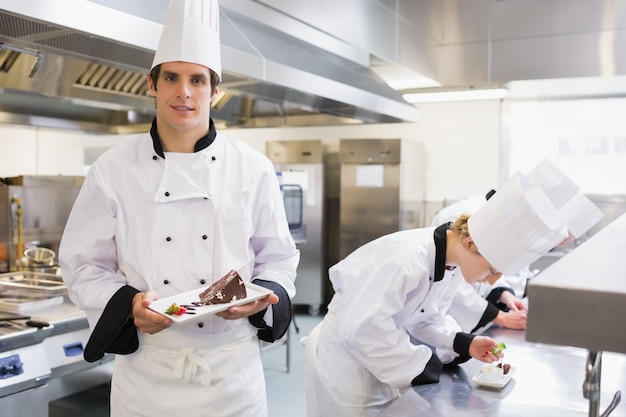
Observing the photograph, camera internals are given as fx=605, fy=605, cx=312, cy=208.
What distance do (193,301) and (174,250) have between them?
158 mm

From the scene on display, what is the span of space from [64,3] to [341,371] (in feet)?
4.60

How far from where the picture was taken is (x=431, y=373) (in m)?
1.79

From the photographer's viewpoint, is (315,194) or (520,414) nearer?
(520,414)

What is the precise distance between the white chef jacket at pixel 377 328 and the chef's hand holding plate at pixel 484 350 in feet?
0.25

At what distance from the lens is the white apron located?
1581mm

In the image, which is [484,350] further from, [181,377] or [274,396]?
[274,396]

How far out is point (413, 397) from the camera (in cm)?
168

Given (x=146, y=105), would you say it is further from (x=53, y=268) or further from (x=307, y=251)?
(x=307, y=251)

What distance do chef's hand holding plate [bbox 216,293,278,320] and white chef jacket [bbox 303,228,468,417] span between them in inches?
12.2

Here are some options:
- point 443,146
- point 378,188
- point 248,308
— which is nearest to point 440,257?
point 248,308

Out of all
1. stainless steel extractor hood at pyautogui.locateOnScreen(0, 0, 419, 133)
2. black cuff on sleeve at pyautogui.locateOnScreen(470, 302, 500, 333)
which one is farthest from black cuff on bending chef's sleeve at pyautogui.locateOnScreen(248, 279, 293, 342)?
black cuff on sleeve at pyautogui.locateOnScreen(470, 302, 500, 333)

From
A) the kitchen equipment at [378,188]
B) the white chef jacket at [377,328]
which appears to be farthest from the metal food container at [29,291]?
the kitchen equipment at [378,188]

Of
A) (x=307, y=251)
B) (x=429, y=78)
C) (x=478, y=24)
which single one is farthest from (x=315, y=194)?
(x=478, y=24)

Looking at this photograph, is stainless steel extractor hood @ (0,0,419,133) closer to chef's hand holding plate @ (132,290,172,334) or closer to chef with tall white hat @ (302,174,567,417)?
chef's hand holding plate @ (132,290,172,334)
